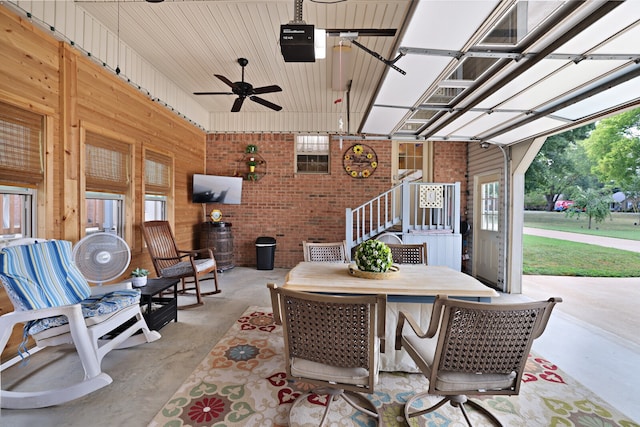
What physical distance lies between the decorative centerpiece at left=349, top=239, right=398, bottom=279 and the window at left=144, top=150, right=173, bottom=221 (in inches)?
149

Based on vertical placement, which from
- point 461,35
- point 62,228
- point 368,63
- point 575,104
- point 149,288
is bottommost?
point 149,288

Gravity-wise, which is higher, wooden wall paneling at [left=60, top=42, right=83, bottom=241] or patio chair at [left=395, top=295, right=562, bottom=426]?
wooden wall paneling at [left=60, top=42, right=83, bottom=241]

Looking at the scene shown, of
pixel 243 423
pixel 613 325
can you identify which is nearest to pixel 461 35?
pixel 243 423

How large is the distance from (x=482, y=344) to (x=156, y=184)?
4.97 meters

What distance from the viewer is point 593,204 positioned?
24.7ft

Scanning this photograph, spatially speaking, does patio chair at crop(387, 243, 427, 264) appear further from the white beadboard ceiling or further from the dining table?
the white beadboard ceiling

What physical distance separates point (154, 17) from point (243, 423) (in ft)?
13.5

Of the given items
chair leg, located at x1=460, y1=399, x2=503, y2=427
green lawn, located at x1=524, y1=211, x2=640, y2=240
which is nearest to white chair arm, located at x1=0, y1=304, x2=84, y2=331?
chair leg, located at x1=460, y1=399, x2=503, y2=427

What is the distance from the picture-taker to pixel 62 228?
3.02 meters

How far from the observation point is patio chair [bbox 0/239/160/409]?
190 cm

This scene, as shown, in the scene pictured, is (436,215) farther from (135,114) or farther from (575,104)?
(135,114)

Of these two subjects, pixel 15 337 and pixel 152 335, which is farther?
pixel 152 335

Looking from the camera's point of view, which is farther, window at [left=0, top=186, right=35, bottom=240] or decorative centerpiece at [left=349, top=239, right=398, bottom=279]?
window at [left=0, top=186, right=35, bottom=240]

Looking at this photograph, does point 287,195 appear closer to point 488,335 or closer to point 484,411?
point 484,411
